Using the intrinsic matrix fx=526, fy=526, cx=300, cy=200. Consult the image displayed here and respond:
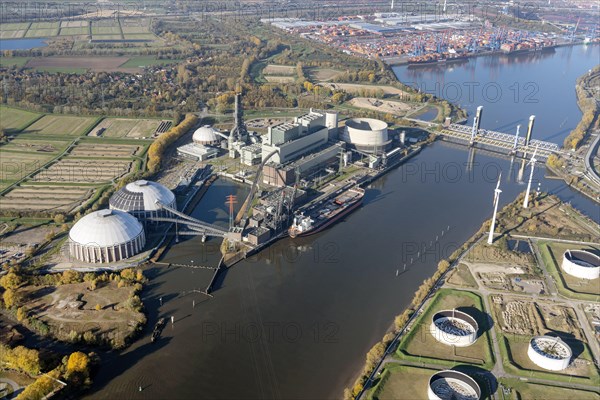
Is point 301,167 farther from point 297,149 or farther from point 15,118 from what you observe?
point 15,118

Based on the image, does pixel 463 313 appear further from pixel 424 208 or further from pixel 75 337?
pixel 75 337

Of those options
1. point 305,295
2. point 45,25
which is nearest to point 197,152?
point 305,295

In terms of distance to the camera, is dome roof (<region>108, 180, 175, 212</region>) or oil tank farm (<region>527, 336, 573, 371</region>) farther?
dome roof (<region>108, 180, 175, 212</region>)

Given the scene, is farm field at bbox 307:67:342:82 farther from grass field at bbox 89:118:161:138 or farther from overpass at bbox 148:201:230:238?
overpass at bbox 148:201:230:238

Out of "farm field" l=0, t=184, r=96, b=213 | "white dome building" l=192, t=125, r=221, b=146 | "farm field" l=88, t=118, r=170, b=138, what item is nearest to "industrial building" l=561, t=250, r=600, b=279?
"white dome building" l=192, t=125, r=221, b=146

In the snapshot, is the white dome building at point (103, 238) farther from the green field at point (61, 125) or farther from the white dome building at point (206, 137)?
the green field at point (61, 125)

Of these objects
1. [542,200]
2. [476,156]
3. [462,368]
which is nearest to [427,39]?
[476,156]

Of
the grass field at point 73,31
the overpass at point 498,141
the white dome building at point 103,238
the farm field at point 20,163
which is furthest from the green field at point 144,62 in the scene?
the white dome building at point 103,238
